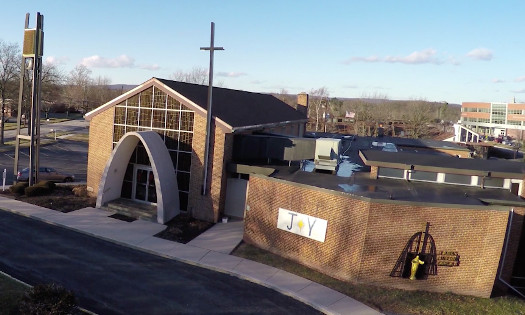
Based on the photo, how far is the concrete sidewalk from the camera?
14.8 meters

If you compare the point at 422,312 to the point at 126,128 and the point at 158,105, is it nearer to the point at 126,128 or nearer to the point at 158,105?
the point at 158,105

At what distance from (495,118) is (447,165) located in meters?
→ 111

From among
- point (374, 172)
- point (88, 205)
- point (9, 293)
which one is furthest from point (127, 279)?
point (374, 172)

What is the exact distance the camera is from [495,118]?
115 metres

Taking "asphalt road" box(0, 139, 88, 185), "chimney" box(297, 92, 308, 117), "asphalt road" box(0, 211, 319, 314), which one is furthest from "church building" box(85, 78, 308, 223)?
"chimney" box(297, 92, 308, 117)

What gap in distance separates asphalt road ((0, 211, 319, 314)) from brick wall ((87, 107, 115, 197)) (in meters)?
7.40

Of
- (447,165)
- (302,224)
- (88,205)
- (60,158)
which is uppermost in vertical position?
(447,165)

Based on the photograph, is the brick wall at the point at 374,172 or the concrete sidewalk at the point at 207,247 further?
the brick wall at the point at 374,172

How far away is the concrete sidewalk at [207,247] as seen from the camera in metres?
14.8

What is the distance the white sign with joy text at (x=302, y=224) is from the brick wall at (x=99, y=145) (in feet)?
43.7

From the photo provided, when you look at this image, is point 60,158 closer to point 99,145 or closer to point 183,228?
point 99,145

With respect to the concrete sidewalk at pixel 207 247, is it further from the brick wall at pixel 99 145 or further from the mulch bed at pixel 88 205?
the brick wall at pixel 99 145

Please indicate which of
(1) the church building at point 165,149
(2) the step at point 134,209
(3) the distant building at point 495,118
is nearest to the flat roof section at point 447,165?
(1) the church building at point 165,149

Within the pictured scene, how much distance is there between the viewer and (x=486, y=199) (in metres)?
17.5
